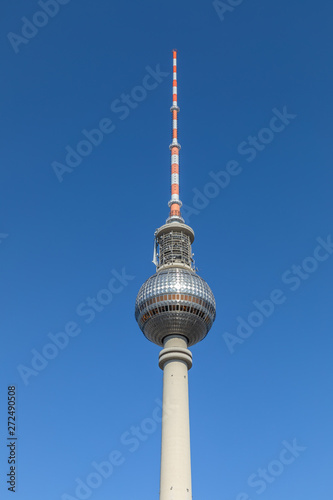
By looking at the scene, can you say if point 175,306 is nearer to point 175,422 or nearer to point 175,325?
point 175,325

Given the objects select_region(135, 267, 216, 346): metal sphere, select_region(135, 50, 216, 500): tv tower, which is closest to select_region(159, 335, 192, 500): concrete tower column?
select_region(135, 50, 216, 500): tv tower

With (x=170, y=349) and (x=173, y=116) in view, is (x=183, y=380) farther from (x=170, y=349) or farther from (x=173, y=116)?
(x=173, y=116)

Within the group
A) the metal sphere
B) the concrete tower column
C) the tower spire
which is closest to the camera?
the concrete tower column

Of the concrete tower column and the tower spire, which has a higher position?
the tower spire

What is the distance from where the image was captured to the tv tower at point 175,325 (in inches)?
2854

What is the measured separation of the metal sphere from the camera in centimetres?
8331

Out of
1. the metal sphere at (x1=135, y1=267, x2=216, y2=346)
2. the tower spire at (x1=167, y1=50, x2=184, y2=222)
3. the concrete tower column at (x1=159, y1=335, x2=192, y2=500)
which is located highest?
the tower spire at (x1=167, y1=50, x2=184, y2=222)

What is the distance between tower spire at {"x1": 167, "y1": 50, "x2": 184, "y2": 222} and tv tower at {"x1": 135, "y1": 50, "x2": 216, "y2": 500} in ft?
13.9

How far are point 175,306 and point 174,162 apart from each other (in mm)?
32258

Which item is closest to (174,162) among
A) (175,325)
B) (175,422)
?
(175,325)

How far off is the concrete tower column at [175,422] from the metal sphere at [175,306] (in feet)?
6.28

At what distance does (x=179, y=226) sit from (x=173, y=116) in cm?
2505

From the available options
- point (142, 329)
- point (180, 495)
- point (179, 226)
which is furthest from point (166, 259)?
point (180, 495)

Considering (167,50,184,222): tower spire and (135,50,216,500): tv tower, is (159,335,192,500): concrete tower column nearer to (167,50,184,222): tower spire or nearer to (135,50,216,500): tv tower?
(135,50,216,500): tv tower
